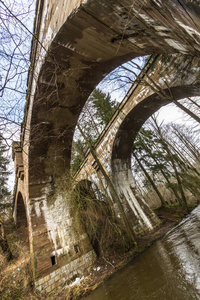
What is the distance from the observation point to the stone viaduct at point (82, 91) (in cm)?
212

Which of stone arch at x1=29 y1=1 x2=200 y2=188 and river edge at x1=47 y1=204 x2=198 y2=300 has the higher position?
stone arch at x1=29 y1=1 x2=200 y2=188

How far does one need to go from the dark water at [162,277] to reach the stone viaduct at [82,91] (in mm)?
2017

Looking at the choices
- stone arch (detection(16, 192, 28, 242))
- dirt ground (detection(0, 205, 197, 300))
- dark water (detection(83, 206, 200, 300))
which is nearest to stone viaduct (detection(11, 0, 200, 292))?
dirt ground (detection(0, 205, 197, 300))

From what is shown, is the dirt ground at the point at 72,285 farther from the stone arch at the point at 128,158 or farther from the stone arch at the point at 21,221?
the stone arch at the point at 21,221

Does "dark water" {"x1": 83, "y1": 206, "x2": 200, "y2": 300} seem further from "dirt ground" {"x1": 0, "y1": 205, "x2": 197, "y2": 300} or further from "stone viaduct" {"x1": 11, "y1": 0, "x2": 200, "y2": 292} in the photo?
"stone viaduct" {"x1": 11, "y1": 0, "x2": 200, "y2": 292}

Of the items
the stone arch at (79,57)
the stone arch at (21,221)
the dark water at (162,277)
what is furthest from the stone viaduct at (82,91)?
the stone arch at (21,221)

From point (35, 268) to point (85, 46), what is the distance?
6674 millimetres

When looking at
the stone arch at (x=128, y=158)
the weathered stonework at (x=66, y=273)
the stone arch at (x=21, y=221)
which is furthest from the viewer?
the stone arch at (x=21, y=221)

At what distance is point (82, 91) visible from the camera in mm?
4457

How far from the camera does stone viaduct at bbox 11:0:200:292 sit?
212cm

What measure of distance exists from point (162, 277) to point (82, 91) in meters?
5.11

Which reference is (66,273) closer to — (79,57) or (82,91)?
(82,91)

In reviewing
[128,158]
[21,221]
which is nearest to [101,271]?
[128,158]

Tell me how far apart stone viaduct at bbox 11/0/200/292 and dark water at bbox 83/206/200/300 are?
2.02 m
